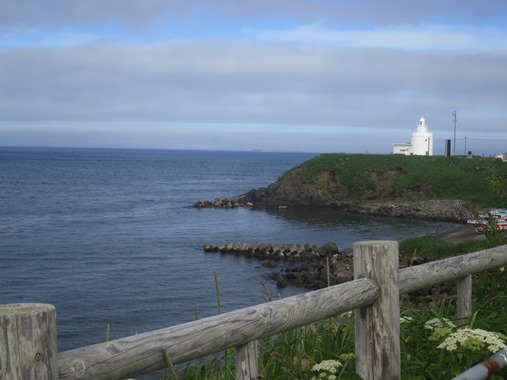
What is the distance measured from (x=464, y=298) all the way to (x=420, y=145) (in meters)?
74.2

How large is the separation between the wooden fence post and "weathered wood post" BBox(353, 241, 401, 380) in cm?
105

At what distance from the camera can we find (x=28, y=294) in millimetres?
27062

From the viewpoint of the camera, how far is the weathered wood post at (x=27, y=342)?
2.55 metres

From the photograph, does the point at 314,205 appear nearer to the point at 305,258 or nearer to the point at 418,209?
the point at 418,209

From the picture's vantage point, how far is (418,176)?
65250mm

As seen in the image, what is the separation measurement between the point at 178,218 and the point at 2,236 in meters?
15.9

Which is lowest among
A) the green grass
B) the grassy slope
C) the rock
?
the rock

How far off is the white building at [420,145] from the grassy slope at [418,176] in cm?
633

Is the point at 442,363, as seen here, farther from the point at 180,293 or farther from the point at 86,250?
the point at 86,250

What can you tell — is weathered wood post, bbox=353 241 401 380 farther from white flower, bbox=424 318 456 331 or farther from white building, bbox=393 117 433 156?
white building, bbox=393 117 433 156

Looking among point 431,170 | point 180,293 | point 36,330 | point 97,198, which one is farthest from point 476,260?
point 97,198

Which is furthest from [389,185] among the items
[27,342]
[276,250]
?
[27,342]

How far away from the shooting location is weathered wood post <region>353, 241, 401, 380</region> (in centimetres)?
447

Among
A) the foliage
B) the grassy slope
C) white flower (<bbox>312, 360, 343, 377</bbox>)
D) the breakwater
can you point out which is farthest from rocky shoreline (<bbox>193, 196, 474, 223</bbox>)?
white flower (<bbox>312, 360, 343, 377</bbox>)
